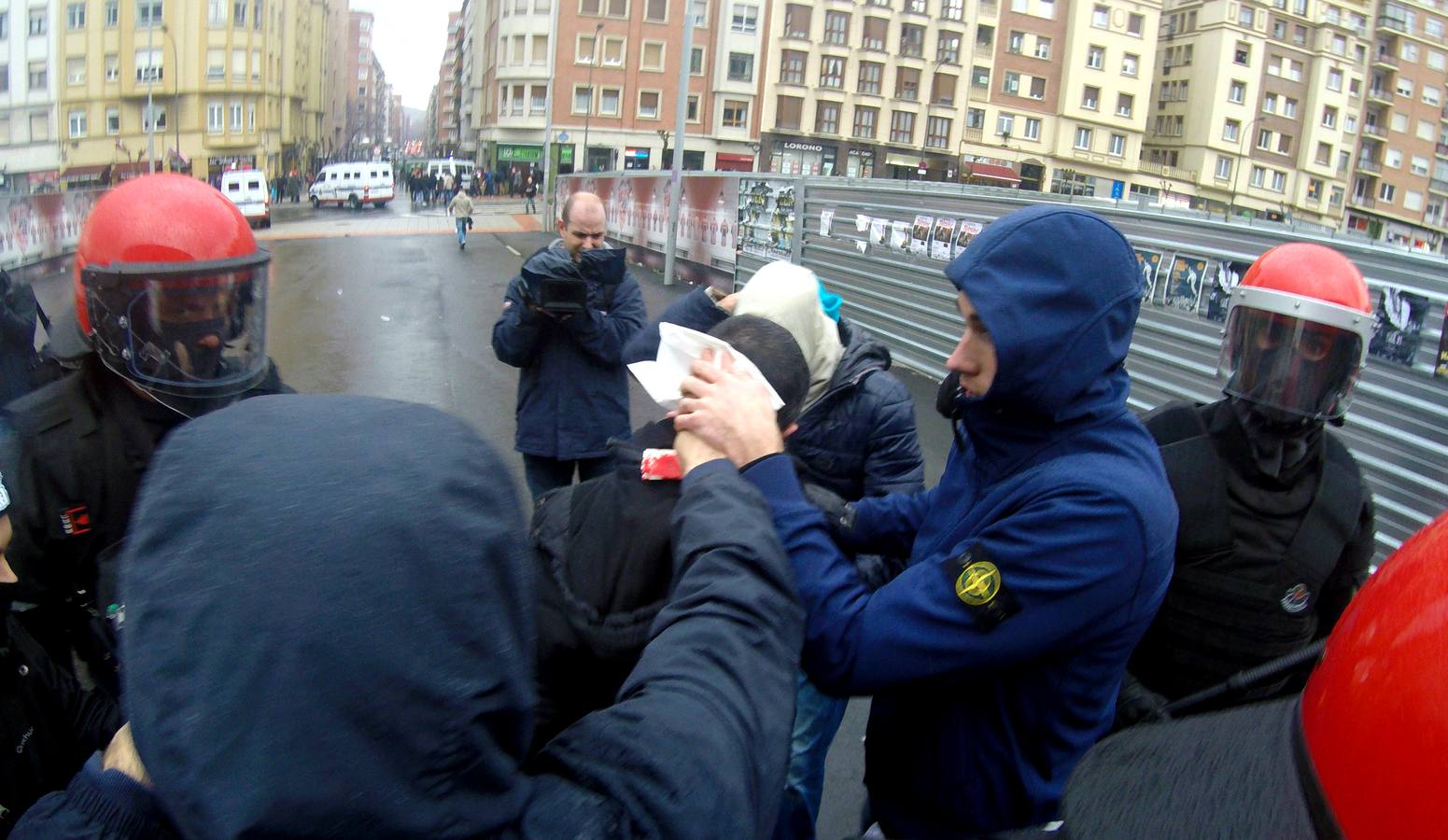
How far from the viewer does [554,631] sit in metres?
1.33

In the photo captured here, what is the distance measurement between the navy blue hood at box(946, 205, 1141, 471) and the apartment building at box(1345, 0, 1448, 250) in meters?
13.9

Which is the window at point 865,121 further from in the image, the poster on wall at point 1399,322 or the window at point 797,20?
the poster on wall at point 1399,322

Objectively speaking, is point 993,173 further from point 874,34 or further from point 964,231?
point 964,231

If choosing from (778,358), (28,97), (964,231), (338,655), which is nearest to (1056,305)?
(778,358)

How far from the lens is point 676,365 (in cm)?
152

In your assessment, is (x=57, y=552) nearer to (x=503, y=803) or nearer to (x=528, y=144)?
(x=503, y=803)

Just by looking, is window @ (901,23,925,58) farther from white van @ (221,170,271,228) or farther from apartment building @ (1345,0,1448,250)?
white van @ (221,170,271,228)

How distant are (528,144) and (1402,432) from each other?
176 feet

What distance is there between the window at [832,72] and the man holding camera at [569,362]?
53266mm

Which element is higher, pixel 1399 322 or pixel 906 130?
pixel 906 130

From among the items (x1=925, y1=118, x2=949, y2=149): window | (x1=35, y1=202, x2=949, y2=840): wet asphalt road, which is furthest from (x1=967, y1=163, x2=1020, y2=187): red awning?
(x1=35, y1=202, x2=949, y2=840): wet asphalt road

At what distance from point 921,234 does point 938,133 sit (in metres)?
50.5

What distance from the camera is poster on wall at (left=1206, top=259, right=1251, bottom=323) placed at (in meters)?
6.02

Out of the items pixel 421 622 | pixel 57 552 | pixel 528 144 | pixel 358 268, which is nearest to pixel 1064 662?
pixel 421 622
